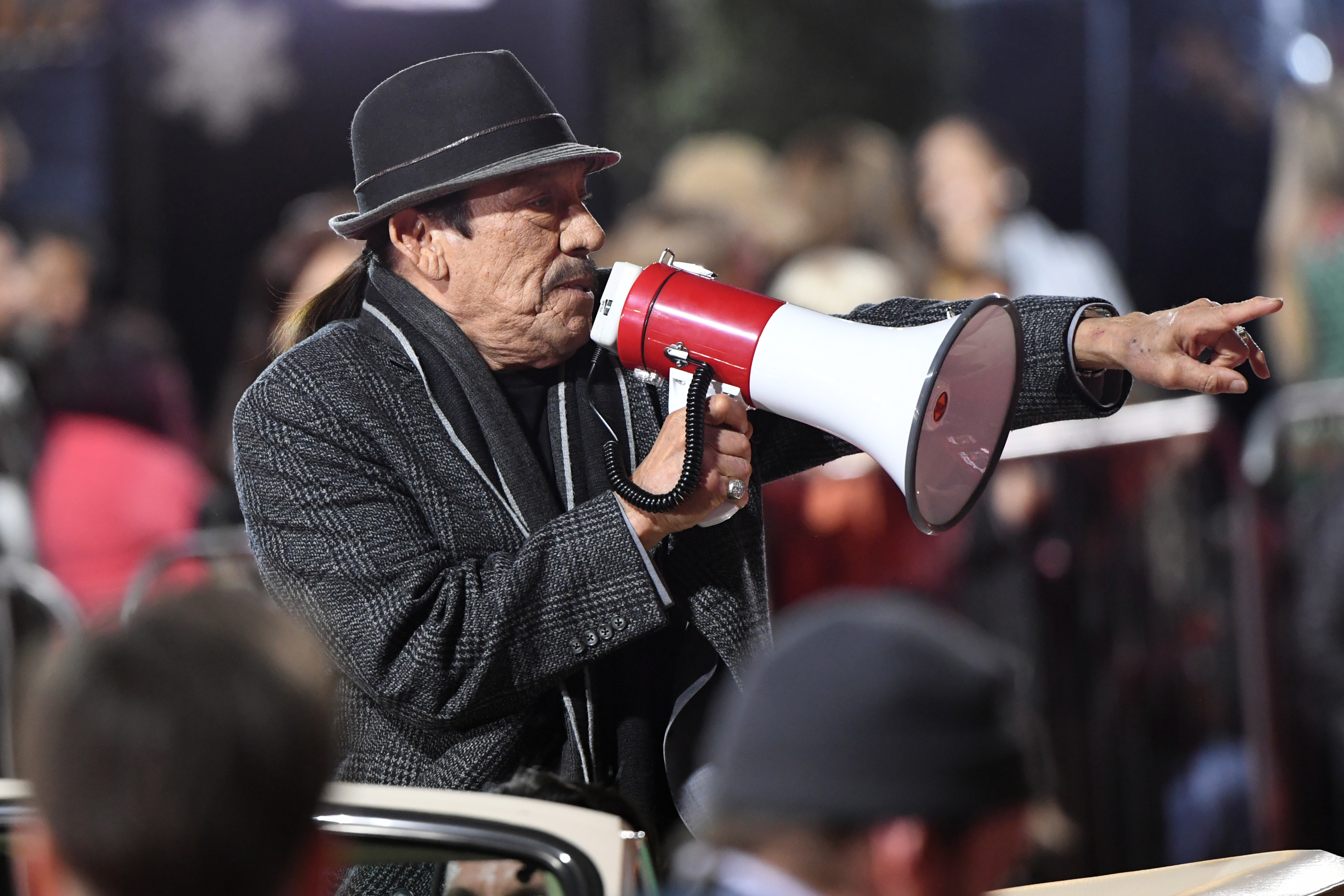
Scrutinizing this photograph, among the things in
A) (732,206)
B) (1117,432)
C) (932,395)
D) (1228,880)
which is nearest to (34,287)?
(732,206)

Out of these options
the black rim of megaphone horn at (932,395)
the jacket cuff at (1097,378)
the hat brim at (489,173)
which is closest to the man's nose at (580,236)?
the hat brim at (489,173)

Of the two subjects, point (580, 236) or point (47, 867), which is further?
point (580, 236)

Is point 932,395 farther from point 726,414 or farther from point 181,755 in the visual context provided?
point 181,755

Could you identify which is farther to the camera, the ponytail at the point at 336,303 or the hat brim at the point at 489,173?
the ponytail at the point at 336,303

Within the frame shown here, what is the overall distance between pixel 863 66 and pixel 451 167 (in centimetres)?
679

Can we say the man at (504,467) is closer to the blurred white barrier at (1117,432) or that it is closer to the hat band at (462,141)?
the hat band at (462,141)

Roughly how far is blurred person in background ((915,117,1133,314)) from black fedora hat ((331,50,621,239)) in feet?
13.9

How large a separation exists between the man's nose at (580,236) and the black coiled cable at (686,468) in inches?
13.1

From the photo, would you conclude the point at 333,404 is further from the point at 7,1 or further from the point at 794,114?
Answer: the point at 794,114

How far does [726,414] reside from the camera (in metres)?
2.67

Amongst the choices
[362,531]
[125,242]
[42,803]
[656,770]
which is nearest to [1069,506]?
[656,770]

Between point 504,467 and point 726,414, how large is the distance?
41cm

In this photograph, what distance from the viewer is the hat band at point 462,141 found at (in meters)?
2.81

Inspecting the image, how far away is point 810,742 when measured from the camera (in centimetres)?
139
